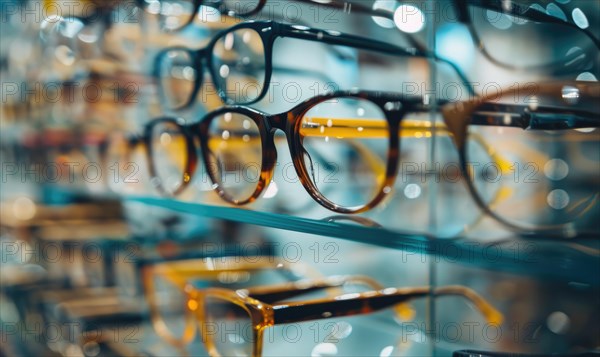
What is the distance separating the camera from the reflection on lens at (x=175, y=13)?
2.04ft

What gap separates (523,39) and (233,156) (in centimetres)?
27

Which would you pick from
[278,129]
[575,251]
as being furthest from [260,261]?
[575,251]

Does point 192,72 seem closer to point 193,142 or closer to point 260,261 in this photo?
point 193,142

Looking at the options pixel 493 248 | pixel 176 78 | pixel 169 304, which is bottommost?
pixel 169 304

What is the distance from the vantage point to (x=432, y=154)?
1.35 feet

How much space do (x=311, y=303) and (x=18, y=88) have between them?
718 mm

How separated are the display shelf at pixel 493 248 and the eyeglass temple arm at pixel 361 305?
0.21 ft

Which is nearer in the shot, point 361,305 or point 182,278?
point 361,305

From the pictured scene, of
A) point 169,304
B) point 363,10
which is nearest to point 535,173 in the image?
point 363,10

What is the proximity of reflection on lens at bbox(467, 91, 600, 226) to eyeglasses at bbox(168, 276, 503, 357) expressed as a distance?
0.09 meters

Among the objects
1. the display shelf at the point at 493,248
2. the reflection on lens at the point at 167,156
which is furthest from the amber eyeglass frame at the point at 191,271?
the display shelf at the point at 493,248

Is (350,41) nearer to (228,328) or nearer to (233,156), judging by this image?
(233,156)

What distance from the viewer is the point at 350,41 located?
0.48m

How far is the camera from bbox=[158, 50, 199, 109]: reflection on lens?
2.10 ft
